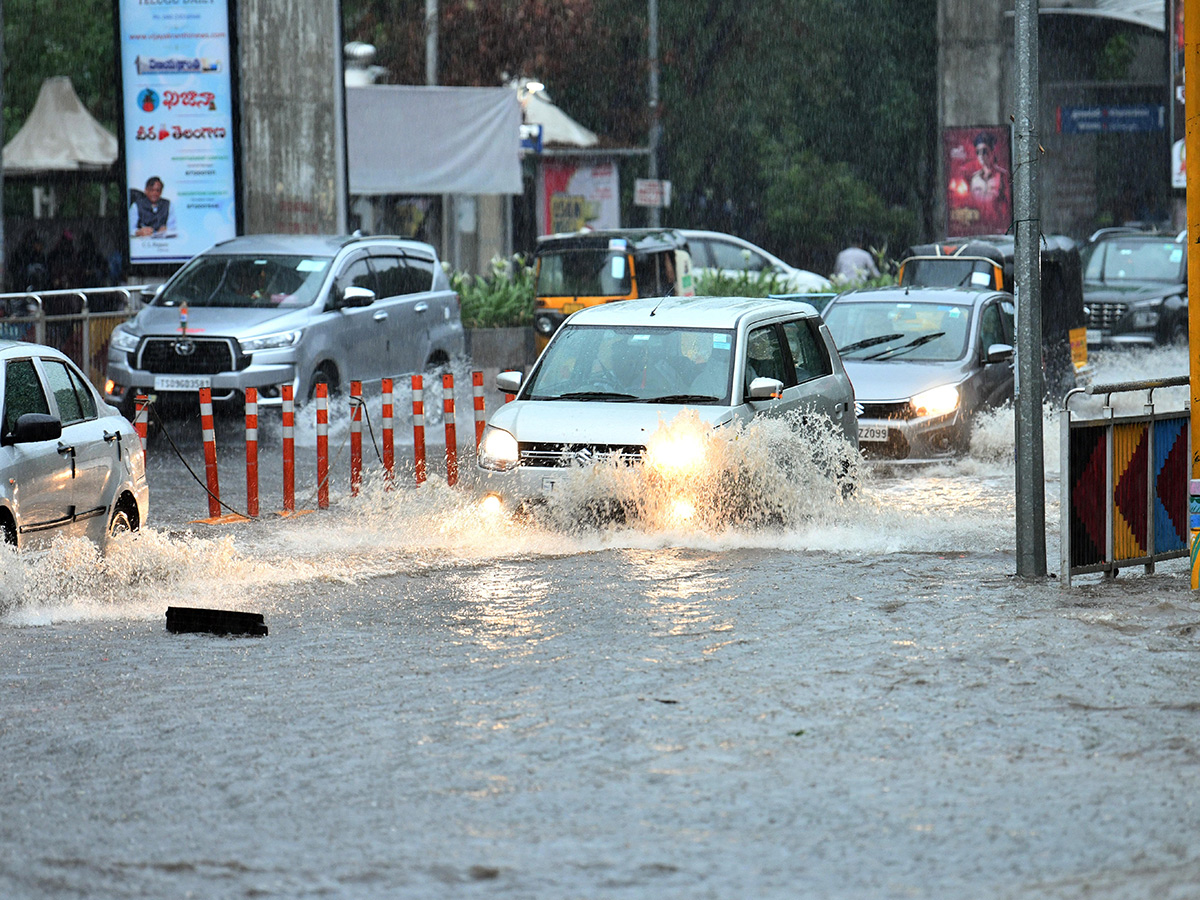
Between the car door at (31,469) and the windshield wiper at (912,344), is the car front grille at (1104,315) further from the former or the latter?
the car door at (31,469)

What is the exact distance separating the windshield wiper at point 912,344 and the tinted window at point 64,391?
8514 millimetres

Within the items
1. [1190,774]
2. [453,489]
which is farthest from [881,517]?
[1190,774]

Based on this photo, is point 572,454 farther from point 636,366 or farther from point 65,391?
point 65,391

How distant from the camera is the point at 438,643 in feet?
28.4

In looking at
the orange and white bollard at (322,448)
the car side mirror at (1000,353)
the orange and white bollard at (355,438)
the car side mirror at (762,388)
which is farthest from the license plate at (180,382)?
the car side mirror at (762,388)

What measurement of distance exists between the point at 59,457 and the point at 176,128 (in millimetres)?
13247

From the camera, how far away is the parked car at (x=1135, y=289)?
2695 centimetres

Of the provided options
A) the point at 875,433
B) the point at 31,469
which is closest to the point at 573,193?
the point at 875,433

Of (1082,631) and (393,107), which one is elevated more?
(393,107)

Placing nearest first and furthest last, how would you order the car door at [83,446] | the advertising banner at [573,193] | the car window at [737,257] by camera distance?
the car door at [83,446] < the car window at [737,257] < the advertising banner at [573,193]

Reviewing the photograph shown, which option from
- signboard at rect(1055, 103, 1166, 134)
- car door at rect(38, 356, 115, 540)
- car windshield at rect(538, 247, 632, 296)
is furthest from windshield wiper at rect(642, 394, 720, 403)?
signboard at rect(1055, 103, 1166, 134)

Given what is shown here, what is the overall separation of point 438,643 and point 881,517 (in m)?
4.66

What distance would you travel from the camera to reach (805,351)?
1325 cm

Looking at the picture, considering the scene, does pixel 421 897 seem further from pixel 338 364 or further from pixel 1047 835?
pixel 338 364
